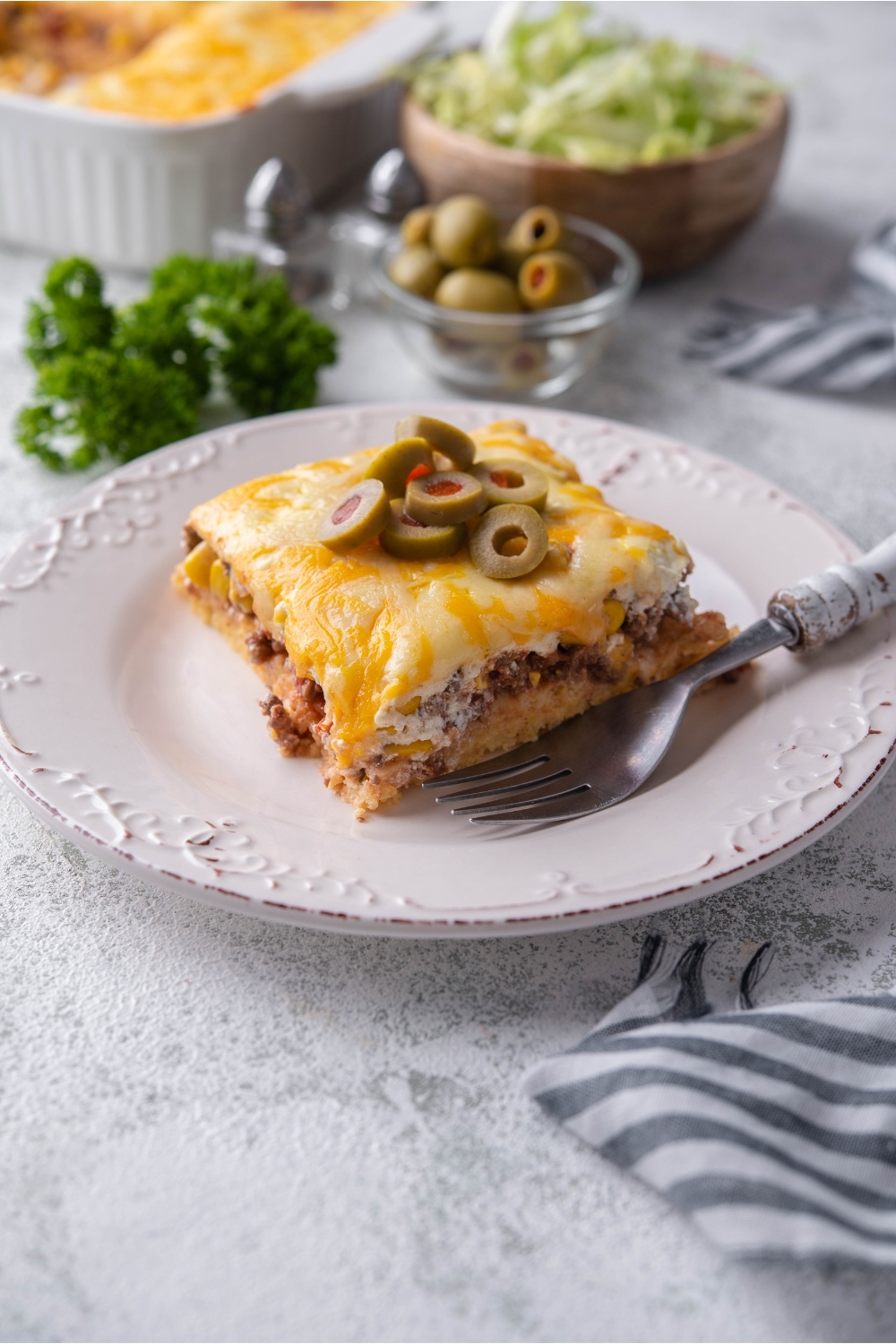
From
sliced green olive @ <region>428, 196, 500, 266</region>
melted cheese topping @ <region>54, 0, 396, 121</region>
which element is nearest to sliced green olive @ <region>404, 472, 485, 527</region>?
sliced green olive @ <region>428, 196, 500, 266</region>

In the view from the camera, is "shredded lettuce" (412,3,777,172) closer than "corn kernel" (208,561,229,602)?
No

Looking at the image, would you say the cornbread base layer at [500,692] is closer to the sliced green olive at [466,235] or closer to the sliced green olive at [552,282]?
the sliced green olive at [552,282]

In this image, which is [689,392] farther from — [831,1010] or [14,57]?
[14,57]

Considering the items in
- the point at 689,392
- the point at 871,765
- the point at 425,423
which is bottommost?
the point at 689,392

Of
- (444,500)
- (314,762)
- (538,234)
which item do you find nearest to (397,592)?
(444,500)

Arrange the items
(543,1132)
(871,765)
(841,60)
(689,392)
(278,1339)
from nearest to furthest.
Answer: (278,1339) < (543,1132) < (871,765) < (689,392) < (841,60)

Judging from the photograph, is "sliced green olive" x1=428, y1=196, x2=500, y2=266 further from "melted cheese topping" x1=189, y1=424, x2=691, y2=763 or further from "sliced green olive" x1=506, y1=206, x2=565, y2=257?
"melted cheese topping" x1=189, y1=424, x2=691, y2=763

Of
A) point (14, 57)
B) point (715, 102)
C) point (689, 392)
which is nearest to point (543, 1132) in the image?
point (689, 392)

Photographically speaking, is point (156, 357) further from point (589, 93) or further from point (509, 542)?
point (589, 93)
